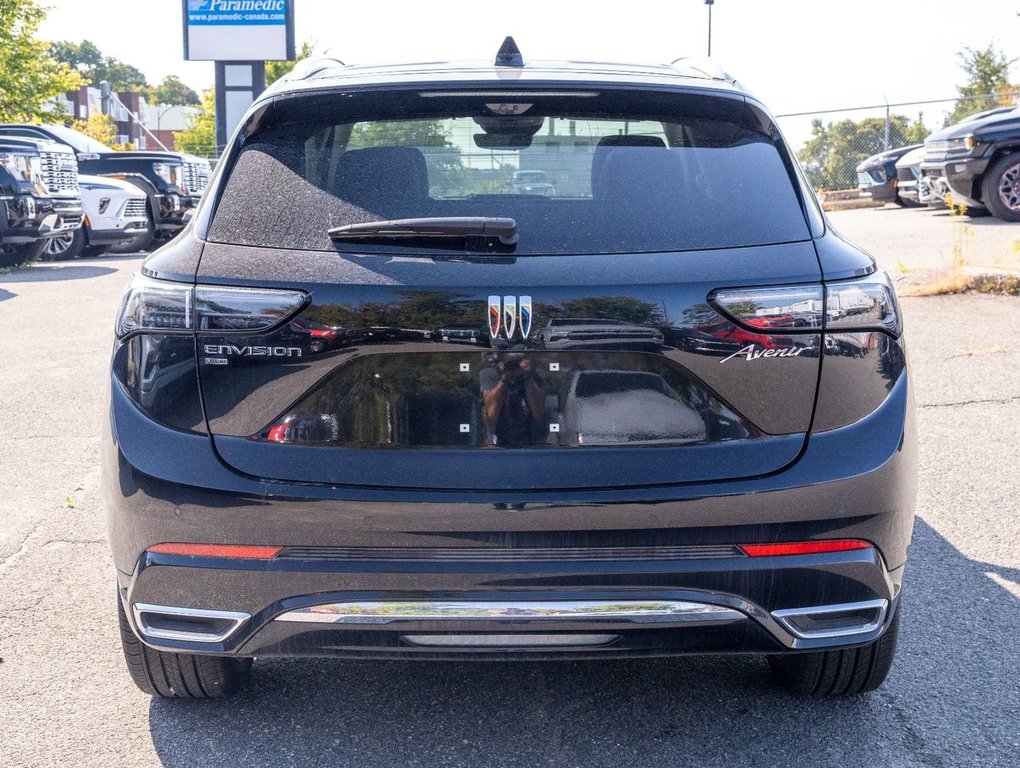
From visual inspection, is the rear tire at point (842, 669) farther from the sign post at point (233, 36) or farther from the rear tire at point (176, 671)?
the sign post at point (233, 36)

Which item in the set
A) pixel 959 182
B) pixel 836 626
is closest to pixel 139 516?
pixel 836 626

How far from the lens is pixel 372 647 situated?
9.07 ft

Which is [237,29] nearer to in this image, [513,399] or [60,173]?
[60,173]

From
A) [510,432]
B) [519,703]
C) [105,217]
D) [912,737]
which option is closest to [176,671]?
[519,703]

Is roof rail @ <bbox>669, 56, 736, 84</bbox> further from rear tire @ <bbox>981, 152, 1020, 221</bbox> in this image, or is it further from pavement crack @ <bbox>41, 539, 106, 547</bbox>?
rear tire @ <bbox>981, 152, 1020, 221</bbox>

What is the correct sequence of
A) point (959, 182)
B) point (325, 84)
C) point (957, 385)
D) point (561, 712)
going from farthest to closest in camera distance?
point (959, 182), point (957, 385), point (561, 712), point (325, 84)

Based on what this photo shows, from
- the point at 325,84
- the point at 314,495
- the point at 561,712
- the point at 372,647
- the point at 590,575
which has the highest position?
the point at 325,84

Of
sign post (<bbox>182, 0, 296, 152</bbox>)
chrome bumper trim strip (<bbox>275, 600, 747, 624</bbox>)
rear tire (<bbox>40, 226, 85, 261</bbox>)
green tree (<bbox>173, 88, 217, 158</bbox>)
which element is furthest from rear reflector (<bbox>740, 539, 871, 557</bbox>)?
green tree (<bbox>173, 88, 217, 158</bbox>)

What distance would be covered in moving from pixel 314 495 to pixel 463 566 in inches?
14.6

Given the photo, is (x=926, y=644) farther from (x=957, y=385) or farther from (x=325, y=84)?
(x=957, y=385)

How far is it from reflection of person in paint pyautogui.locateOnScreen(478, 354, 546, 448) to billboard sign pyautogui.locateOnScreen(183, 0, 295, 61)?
83.9 ft

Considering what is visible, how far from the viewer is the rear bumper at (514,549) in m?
2.64

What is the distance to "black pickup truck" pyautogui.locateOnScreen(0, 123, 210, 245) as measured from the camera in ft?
Result: 66.9

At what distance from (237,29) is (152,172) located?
25.3ft
